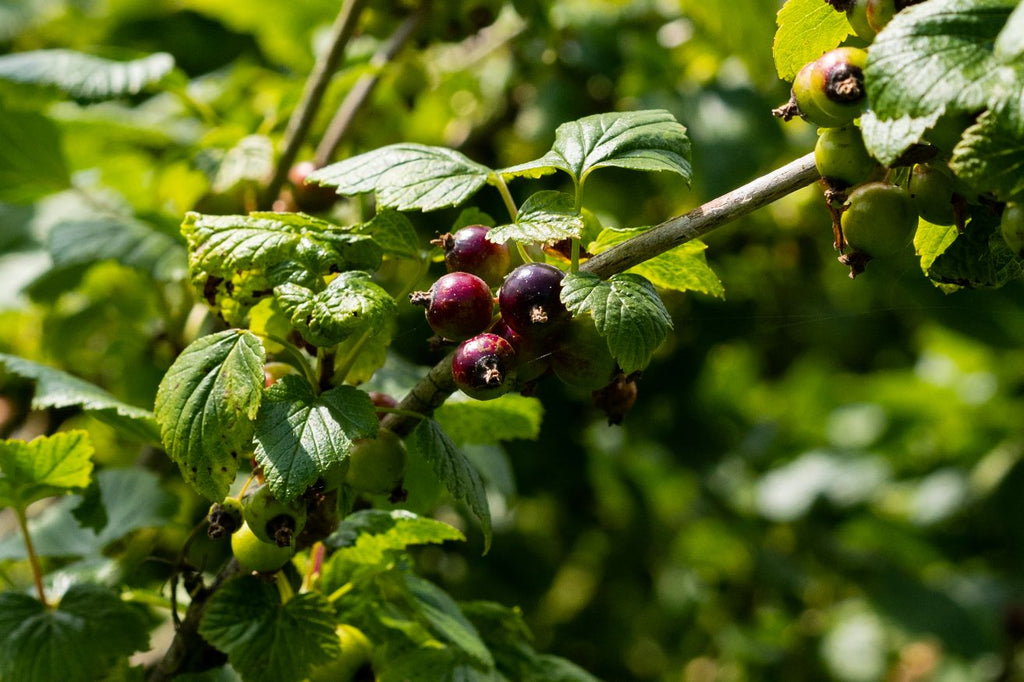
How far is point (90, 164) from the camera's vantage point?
2.60 metres

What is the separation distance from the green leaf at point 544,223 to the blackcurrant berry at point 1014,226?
1.25ft

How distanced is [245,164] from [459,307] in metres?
0.86

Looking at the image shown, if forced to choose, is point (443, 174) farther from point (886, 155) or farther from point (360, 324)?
point (886, 155)

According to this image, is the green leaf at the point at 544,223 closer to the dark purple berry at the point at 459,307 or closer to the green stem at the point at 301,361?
the dark purple berry at the point at 459,307

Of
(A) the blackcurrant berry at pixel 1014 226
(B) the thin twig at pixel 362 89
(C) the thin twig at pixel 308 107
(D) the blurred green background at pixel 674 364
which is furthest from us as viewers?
(D) the blurred green background at pixel 674 364

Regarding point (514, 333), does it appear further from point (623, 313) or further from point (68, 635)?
point (68, 635)

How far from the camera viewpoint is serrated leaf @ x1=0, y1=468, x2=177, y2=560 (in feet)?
5.69

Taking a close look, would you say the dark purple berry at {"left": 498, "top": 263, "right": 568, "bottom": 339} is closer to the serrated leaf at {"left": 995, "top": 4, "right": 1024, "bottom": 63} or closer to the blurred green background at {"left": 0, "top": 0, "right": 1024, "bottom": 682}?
the serrated leaf at {"left": 995, "top": 4, "right": 1024, "bottom": 63}

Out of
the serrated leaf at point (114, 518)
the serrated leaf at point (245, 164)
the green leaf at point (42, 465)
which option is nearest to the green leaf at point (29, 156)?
the serrated leaf at point (245, 164)

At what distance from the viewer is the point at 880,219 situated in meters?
1.03

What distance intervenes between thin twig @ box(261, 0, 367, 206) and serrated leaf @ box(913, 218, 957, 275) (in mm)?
1105

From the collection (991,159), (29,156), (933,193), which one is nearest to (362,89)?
(29,156)

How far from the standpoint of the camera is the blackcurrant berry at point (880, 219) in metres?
1.03

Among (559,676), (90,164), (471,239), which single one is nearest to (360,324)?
(471,239)
